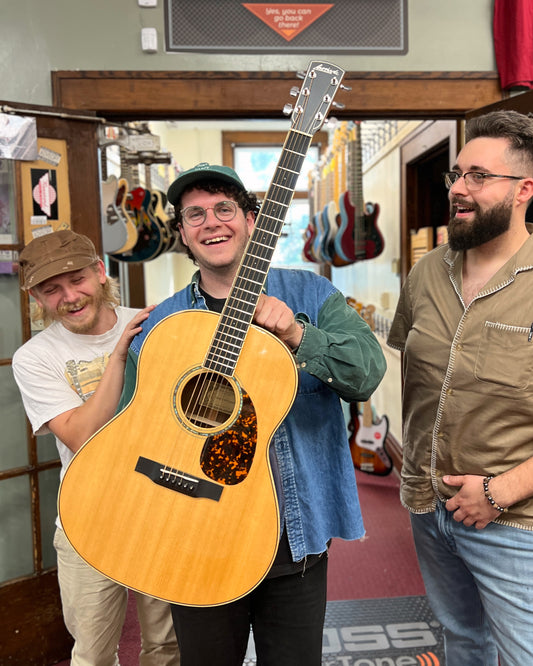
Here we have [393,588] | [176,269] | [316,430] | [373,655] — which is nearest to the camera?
[316,430]

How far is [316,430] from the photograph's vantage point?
1.27 metres

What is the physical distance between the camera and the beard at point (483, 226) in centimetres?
133

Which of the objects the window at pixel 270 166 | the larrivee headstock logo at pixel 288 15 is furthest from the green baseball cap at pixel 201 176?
the window at pixel 270 166

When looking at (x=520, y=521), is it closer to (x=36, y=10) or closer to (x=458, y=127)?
(x=458, y=127)

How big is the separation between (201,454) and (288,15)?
200 cm

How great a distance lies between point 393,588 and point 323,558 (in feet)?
5.53

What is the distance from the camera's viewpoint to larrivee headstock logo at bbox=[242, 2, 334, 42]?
2328mm

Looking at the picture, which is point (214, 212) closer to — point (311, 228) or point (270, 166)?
point (311, 228)

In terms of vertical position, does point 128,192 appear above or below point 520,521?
above

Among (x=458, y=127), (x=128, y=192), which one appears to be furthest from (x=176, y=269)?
(x=458, y=127)

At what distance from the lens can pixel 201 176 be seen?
1.25 metres

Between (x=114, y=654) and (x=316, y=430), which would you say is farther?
(x=114, y=654)

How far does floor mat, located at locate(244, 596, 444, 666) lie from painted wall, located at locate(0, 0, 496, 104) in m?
2.41

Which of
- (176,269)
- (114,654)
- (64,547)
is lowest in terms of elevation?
(114,654)
